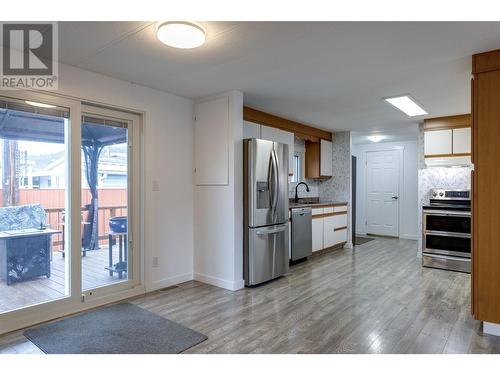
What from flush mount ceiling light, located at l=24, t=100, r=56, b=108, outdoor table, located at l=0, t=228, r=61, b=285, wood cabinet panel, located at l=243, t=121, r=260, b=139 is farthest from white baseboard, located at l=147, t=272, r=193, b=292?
flush mount ceiling light, located at l=24, t=100, r=56, b=108

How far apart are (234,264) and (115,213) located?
145 cm

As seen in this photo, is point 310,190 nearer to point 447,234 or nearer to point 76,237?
point 447,234

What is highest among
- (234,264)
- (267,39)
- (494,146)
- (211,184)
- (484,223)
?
(267,39)

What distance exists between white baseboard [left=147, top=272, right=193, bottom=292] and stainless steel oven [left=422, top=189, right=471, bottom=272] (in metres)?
3.48

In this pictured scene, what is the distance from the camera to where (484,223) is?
2.58 m

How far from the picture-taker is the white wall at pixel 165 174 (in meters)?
3.49

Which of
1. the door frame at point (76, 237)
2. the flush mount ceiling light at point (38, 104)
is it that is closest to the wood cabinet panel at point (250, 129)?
the door frame at point (76, 237)

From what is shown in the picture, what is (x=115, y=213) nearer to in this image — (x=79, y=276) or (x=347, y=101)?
(x=79, y=276)

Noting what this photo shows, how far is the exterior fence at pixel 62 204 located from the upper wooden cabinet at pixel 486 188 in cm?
341

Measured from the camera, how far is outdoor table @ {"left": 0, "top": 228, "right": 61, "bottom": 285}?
274 centimetres

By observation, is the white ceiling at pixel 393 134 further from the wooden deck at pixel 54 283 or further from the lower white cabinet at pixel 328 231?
the wooden deck at pixel 54 283

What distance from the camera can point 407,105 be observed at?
427 centimetres
